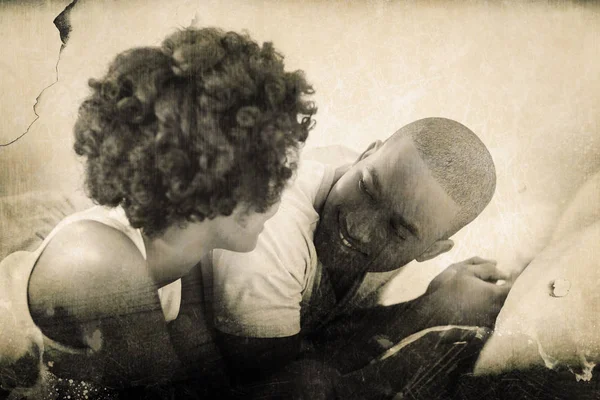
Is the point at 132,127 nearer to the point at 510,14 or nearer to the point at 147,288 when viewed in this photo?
the point at 147,288

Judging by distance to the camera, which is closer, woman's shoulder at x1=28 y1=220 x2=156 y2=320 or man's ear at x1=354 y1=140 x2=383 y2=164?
woman's shoulder at x1=28 y1=220 x2=156 y2=320

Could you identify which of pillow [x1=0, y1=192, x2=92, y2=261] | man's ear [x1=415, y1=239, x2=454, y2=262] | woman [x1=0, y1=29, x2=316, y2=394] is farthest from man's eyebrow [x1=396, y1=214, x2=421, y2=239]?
pillow [x1=0, y1=192, x2=92, y2=261]

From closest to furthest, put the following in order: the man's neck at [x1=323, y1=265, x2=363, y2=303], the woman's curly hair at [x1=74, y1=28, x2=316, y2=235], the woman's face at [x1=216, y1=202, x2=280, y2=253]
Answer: the woman's curly hair at [x1=74, y1=28, x2=316, y2=235] < the woman's face at [x1=216, y1=202, x2=280, y2=253] < the man's neck at [x1=323, y1=265, x2=363, y2=303]

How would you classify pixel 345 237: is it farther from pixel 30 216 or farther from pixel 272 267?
pixel 30 216

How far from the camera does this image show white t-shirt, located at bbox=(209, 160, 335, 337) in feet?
6.64

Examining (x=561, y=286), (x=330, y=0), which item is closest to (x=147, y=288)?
(x=330, y=0)

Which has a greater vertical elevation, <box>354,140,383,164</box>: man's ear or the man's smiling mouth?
<box>354,140,383,164</box>: man's ear

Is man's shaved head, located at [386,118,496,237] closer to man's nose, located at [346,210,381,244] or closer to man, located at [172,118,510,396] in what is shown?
man, located at [172,118,510,396]

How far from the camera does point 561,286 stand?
88.8 inches

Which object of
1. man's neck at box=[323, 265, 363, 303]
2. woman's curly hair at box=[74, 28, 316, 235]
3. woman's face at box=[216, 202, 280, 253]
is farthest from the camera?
man's neck at box=[323, 265, 363, 303]

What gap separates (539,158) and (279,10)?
1.21 m

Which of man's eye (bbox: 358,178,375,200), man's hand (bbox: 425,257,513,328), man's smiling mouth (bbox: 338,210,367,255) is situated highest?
man's eye (bbox: 358,178,375,200)

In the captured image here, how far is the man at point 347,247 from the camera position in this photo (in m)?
2.02

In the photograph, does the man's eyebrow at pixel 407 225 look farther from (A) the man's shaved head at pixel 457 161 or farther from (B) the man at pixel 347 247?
(A) the man's shaved head at pixel 457 161
